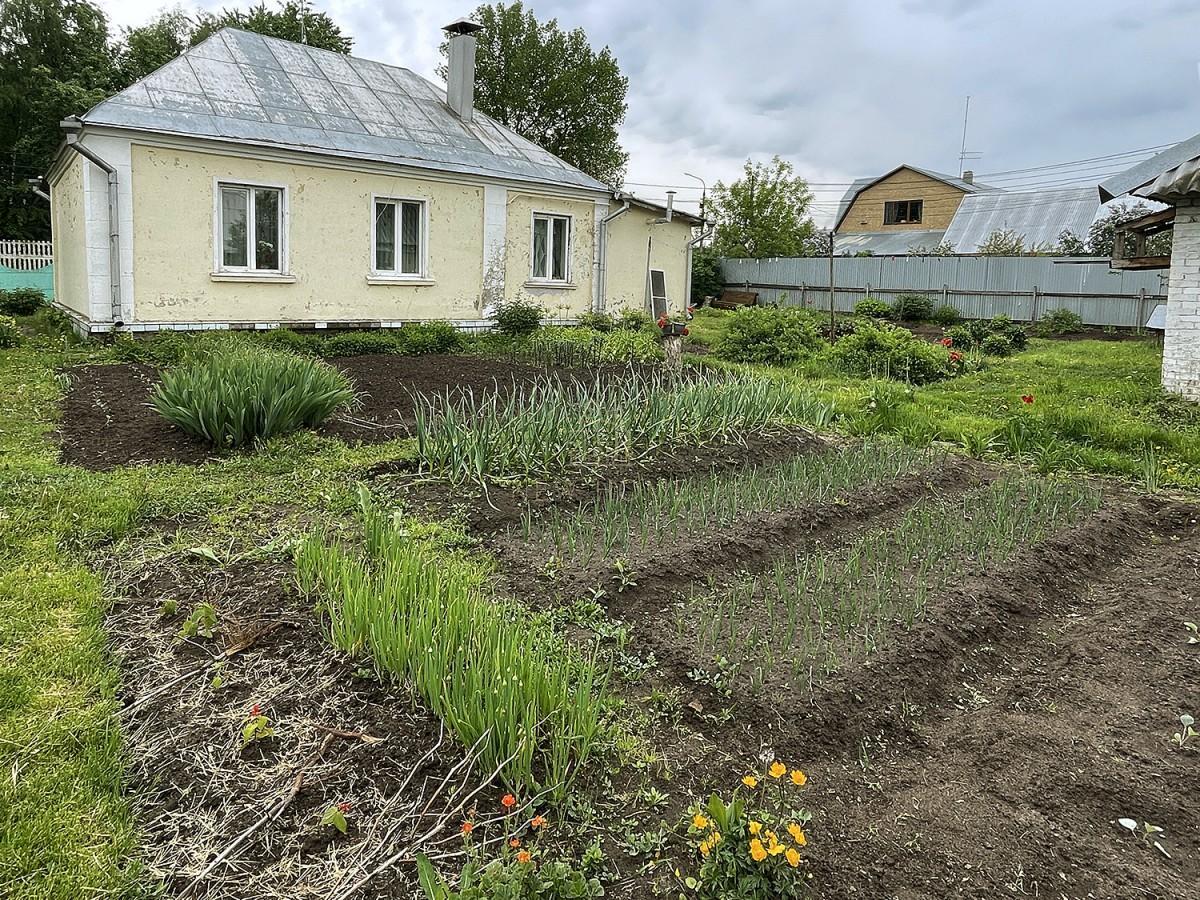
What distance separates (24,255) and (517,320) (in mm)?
14565

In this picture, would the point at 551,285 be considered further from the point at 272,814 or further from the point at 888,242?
the point at 888,242

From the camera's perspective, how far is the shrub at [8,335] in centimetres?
1102

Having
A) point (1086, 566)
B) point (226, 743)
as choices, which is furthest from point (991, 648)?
point (226, 743)

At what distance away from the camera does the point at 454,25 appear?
16.4 meters

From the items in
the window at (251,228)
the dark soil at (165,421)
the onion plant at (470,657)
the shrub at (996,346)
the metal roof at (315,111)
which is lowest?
the onion plant at (470,657)

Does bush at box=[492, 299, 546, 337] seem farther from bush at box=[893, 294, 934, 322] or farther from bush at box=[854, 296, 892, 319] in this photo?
bush at box=[893, 294, 934, 322]

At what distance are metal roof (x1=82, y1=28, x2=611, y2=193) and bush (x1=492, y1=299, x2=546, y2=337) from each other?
2.24 m

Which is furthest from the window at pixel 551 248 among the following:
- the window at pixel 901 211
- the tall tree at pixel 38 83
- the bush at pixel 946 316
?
the window at pixel 901 211

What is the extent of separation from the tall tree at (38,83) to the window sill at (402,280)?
18.6 m

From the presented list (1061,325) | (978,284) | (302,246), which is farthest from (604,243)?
(978,284)

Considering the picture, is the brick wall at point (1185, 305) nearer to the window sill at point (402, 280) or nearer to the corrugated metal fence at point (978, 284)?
the corrugated metal fence at point (978, 284)

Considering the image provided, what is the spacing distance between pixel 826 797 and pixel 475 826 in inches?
39.9

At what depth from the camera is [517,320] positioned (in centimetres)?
1395

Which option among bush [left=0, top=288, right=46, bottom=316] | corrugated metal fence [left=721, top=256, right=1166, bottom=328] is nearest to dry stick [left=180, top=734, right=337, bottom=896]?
bush [left=0, top=288, right=46, bottom=316]
